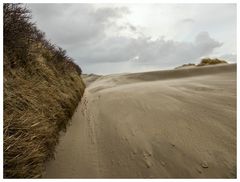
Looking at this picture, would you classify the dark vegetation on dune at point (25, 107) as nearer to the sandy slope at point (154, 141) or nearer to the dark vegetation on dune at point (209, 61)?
the sandy slope at point (154, 141)

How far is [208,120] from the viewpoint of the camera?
323 cm

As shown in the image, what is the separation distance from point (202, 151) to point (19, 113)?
86.6 inches

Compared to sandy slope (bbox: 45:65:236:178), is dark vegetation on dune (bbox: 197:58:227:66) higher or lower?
higher

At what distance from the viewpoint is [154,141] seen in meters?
2.82

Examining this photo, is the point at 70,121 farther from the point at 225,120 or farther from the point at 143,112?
the point at 225,120

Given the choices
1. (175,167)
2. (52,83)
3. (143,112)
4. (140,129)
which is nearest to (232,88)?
(143,112)

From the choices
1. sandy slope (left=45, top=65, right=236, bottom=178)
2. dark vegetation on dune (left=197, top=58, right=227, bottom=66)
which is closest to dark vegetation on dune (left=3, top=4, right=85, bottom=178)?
sandy slope (left=45, top=65, right=236, bottom=178)

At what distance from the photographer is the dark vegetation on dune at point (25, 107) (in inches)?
75.4

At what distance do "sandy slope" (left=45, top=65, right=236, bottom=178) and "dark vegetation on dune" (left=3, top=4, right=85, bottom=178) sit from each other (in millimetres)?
360

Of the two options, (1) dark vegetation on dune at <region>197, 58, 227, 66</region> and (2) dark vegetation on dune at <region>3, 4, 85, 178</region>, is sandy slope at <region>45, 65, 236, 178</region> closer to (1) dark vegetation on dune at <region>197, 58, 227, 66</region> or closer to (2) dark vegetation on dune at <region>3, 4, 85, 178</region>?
(2) dark vegetation on dune at <region>3, 4, 85, 178</region>

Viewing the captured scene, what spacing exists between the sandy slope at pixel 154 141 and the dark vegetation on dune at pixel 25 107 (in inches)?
14.2

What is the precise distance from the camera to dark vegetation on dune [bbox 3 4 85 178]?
1.91m

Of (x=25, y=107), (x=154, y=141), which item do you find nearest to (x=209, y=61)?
(x=154, y=141)

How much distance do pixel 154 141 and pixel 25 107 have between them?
174 cm
